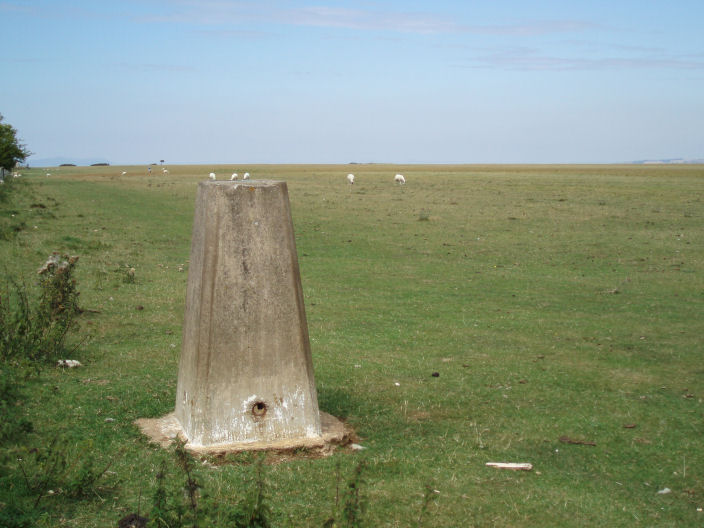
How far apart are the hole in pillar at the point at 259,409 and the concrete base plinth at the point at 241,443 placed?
0.21 meters

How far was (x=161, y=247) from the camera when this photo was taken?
1800 centimetres

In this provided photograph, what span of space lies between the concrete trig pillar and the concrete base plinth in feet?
0.05

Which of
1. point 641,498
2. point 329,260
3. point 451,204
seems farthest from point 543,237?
point 641,498

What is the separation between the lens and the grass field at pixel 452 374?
4.97m

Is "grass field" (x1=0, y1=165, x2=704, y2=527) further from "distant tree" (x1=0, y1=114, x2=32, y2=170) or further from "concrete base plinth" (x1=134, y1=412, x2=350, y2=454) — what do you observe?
"distant tree" (x1=0, y1=114, x2=32, y2=170)

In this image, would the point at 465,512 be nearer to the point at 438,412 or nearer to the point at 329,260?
the point at 438,412

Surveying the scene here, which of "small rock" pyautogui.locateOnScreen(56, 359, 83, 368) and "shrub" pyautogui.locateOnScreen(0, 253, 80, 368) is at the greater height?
"shrub" pyautogui.locateOnScreen(0, 253, 80, 368)

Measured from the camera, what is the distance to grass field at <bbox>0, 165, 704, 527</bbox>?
16.3 feet

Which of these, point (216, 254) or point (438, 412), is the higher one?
point (216, 254)

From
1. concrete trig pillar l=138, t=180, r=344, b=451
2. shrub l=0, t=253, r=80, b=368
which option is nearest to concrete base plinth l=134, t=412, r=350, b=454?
concrete trig pillar l=138, t=180, r=344, b=451

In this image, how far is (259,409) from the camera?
5699mm

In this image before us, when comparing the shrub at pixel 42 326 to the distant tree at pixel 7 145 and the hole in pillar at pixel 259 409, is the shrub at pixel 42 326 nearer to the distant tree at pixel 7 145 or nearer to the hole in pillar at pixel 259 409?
the hole in pillar at pixel 259 409

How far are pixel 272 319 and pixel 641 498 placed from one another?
9.52 ft

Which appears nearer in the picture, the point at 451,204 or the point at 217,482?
the point at 217,482
